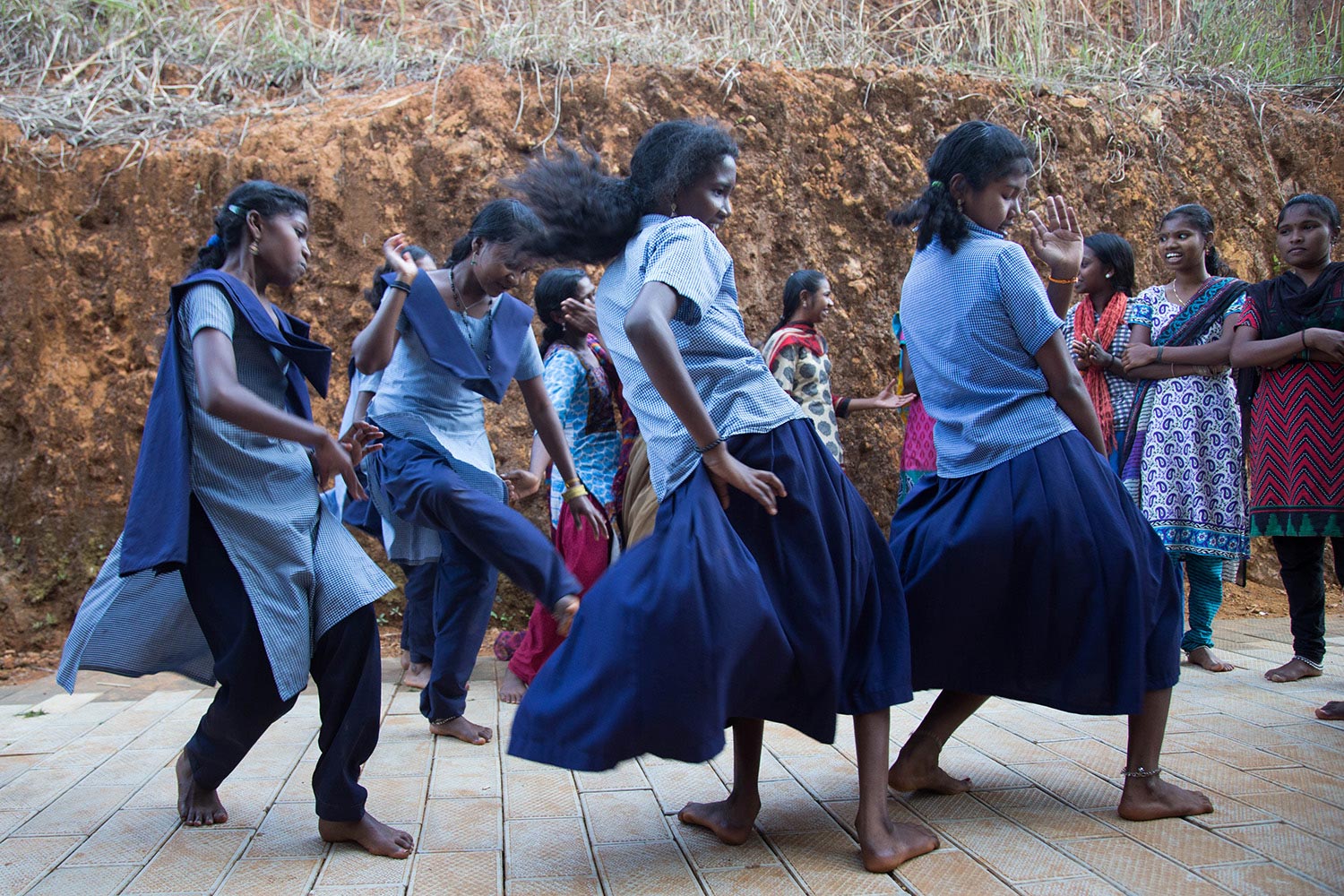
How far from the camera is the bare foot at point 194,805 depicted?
2.87 m

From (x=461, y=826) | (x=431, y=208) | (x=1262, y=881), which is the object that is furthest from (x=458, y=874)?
(x=431, y=208)

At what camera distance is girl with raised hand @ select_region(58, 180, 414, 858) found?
2.61m

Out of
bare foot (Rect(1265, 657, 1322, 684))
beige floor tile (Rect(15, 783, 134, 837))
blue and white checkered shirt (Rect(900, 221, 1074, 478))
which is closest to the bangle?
blue and white checkered shirt (Rect(900, 221, 1074, 478))

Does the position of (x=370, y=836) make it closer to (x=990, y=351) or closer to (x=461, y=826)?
(x=461, y=826)

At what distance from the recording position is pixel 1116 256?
17.7 feet

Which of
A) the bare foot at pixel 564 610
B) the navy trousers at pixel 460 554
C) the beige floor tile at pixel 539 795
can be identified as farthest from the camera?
the navy trousers at pixel 460 554

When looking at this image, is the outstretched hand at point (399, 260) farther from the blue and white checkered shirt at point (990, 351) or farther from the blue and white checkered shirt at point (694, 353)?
the blue and white checkered shirt at point (990, 351)

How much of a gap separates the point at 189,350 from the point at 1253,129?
8.48 meters

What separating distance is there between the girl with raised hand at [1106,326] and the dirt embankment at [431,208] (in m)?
1.85

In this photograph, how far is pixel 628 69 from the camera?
7176mm

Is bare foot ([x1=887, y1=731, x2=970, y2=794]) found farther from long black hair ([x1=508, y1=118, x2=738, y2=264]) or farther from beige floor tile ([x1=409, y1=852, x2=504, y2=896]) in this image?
long black hair ([x1=508, y1=118, x2=738, y2=264])

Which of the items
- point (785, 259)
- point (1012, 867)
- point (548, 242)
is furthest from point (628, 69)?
point (1012, 867)

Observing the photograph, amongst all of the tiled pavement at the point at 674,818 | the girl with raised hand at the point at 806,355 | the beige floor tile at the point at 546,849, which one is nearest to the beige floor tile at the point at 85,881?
the tiled pavement at the point at 674,818

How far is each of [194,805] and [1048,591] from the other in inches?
93.1
